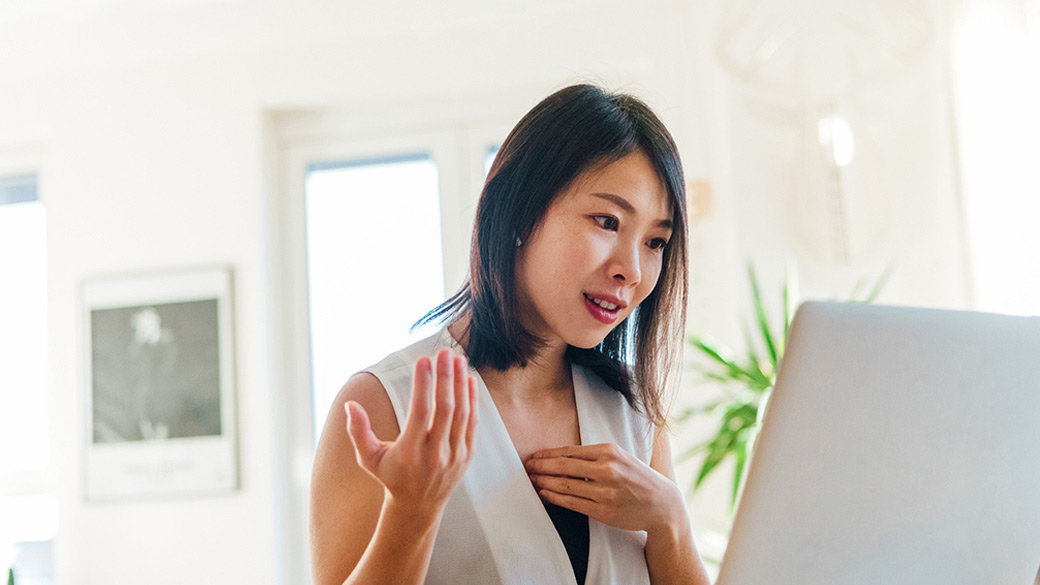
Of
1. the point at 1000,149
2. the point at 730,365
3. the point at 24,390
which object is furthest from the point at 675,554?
the point at 24,390

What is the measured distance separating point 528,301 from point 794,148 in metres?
2.67

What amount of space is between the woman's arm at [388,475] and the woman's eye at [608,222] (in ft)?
0.99

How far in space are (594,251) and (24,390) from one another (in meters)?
4.11

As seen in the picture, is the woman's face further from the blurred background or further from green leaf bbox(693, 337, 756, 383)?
the blurred background

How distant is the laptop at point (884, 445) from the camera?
77 centimetres

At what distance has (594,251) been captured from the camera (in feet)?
3.43

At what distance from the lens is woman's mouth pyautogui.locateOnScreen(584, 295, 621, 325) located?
1.07 meters

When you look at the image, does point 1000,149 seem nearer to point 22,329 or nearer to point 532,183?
point 532,183

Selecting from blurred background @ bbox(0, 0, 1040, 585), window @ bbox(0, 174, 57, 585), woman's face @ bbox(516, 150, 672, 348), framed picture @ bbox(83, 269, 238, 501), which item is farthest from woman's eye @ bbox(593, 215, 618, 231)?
window @ bbox(0, 174, 57, 585)

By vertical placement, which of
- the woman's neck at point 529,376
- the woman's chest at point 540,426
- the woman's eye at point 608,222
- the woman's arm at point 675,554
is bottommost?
the woman's arm at point 675,554

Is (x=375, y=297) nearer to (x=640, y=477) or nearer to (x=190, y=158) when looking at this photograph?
(x=190, y=158)

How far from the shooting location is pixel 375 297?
4172 millimetres

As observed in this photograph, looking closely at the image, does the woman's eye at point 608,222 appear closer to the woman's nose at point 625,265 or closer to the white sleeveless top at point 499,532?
the woman's nose at point 625,265

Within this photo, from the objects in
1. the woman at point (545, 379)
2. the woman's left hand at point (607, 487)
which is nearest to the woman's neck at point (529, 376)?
the woman at point (545, 379)
